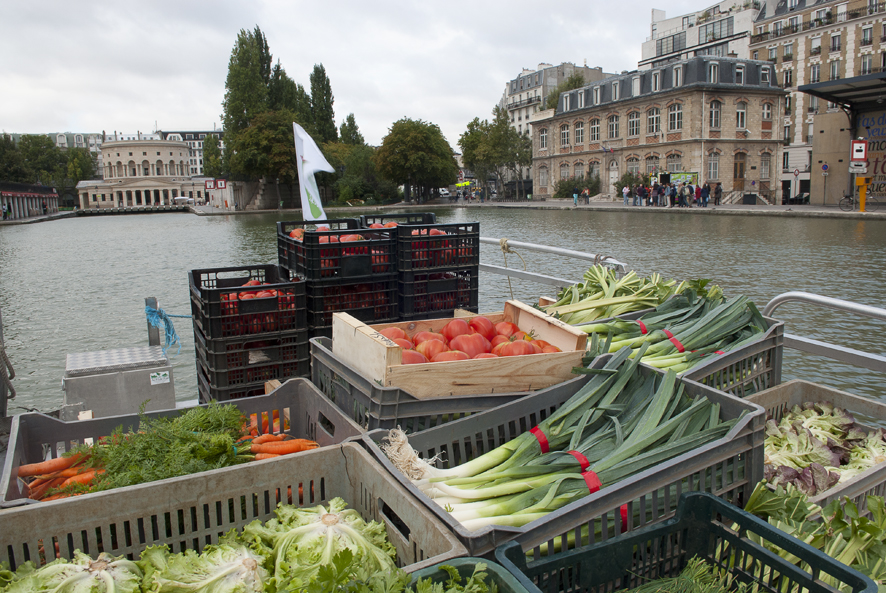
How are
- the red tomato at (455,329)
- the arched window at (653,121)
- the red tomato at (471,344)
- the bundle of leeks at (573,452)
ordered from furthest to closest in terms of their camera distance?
the arched window at (653,121) → the red tomato at (455,329) → the red tomato at (471,344) → the bundle of leeks at (573,452)

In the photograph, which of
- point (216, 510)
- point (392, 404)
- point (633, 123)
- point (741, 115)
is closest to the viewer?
point (216, 510)

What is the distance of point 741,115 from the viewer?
148 ft

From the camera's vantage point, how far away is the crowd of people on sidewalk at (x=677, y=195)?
1490 inches

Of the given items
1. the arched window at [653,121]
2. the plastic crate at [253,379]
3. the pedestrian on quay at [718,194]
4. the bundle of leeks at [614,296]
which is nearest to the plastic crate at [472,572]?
the plastic crate at [253,379]

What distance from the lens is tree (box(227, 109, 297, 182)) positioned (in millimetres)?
59656

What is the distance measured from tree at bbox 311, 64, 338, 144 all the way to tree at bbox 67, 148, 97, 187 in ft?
224

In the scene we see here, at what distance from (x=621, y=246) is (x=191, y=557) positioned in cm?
1678

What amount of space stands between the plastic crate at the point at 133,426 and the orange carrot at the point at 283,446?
3.6 inches

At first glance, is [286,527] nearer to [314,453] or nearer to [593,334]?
[314,453]

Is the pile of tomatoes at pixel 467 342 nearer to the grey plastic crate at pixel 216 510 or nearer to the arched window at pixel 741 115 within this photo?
the grey plastic crate at pixel 216 510

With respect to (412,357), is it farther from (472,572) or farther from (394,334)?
(472,572)

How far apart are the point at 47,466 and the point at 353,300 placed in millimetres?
2241

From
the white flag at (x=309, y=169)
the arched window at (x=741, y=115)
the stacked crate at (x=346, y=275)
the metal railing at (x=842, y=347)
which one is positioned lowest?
the metal railing at (x=842, y=347)

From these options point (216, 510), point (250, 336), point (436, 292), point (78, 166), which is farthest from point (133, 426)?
point (78, 166)
